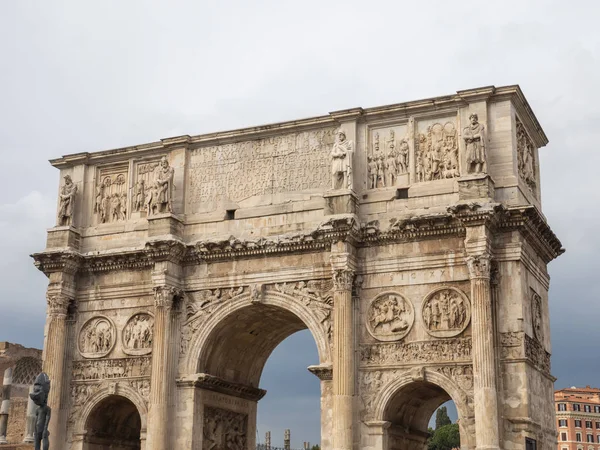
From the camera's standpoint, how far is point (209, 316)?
70.4ft

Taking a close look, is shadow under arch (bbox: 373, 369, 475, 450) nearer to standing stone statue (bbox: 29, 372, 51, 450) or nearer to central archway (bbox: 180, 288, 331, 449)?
central archway (bbox: 180, 288, 331, 449)

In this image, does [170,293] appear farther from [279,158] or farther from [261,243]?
[279,158]

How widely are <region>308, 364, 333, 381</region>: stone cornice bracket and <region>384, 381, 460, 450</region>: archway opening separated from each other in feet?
4.82

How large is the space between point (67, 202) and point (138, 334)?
4.10 metres

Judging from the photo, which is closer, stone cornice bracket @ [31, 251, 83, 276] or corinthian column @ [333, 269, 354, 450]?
corinthian column @ [333, 269, 354, 450]

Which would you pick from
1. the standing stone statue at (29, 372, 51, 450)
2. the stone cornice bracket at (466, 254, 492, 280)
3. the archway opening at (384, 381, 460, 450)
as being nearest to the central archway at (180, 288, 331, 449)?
the archway opening at (384, 381, 460, 450)

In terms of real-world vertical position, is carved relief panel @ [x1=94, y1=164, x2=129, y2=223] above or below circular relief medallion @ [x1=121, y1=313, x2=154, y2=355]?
above

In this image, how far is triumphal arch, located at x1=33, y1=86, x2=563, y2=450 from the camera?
62.5 ft

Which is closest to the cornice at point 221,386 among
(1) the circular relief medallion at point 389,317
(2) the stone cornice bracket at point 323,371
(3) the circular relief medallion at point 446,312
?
(2) the stone cornice bracket at point 323,371

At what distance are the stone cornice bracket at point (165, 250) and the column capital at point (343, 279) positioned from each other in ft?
13.2

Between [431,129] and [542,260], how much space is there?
13.3 feet

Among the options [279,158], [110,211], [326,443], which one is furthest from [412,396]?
[110,211]

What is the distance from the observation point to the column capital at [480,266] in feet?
61.3

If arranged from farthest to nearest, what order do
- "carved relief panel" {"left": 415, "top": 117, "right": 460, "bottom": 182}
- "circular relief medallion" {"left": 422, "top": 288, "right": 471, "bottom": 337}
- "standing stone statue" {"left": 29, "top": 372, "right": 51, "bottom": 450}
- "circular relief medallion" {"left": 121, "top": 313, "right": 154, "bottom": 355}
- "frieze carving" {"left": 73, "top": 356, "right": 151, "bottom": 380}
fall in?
"circular relief medallion" {"left": 121, "top": 313, "right": 154, "bottom": 355} < "frieze carving" {"left": 73, "top": 356, "right": 151, "bottom": 380} < "carved relief panel" {"left": 415, "top": 117, "right": 460, "bottom": 182} < "circular relief medallion" {"left": 422, "top": 288, "right": 471, "bottom": 337} < "standing stone statue" {"left": 29, "top": 372, "right": 51, "bottom": 450}
